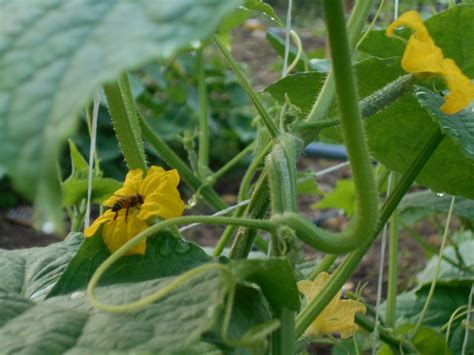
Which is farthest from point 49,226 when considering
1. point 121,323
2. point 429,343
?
point 429,343

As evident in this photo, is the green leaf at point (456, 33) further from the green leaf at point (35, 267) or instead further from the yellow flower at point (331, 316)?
the green leaf at point (35, 267)

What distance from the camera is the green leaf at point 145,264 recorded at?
683mm

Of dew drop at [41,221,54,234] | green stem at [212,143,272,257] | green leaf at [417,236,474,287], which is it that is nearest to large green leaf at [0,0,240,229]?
dew drop at [41,221,54,234]

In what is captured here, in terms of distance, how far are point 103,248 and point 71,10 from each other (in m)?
0.36

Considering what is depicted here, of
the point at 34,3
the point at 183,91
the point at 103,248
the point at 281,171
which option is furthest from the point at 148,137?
the point at 183,91

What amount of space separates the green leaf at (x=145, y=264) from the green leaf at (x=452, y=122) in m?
0.24

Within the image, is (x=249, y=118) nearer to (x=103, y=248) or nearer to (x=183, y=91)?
(x=183, y=91)

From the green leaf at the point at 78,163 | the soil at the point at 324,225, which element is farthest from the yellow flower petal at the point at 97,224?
the soil at the point at 324,225

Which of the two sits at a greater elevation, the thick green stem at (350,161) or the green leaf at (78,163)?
the thick green stem at (350,161)

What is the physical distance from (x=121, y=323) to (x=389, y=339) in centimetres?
53

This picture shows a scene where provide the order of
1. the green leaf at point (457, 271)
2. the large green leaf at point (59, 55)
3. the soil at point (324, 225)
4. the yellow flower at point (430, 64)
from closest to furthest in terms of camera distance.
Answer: the large green leaf at point (59, 55) → the yellow flower at point (430, 64) → the green leaf at point (457, 271) → the soil at point (324, 225)

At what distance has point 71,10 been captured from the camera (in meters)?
0.41

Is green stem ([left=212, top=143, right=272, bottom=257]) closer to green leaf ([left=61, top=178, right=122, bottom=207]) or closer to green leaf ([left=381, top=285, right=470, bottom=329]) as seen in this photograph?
green leaf ([left=61, top=178, right=122, bottom=207])

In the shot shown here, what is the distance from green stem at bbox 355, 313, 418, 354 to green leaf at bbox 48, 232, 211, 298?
1.25 ft
